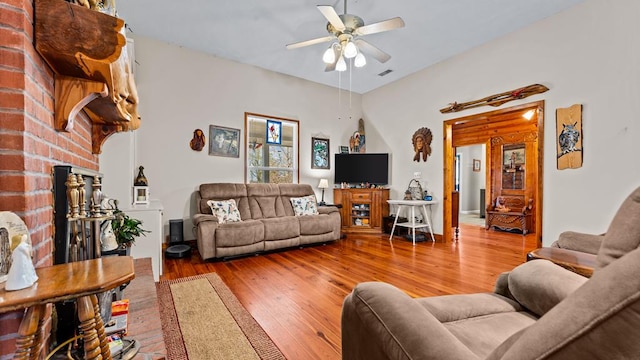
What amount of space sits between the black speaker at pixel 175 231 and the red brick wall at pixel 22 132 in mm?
2928

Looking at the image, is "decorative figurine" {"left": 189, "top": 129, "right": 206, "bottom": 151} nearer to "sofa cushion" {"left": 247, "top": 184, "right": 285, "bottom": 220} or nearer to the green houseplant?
"sofa cushion" {"left": 247, "top": 184, "right": 285, "bottom": 220}

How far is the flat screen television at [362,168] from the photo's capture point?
5398mm

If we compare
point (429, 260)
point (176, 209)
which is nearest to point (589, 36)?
point (429, 260)

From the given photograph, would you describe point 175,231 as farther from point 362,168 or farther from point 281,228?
point 362,168

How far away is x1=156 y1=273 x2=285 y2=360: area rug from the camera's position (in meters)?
1.63

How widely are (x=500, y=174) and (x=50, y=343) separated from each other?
766cm

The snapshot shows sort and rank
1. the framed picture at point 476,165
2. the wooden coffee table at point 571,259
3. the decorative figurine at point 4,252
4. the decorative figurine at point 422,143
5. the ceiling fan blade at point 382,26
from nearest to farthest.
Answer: the decorative figurine at point 4,252 < the wooden coffee table at point 571,259 < the ceiling fan blade at point 382,26 < the decorative figurine at point 422,143 < the framed picture at point 476,165

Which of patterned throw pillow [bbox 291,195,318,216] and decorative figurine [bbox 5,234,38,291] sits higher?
decorative figurine [bbox 5,234,38,291]

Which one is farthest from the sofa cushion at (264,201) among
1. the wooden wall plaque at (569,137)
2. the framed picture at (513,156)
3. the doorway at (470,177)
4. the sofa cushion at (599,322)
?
the doorway at (470,177)

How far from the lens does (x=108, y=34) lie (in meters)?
1.14

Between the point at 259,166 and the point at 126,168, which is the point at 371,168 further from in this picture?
the point at 126,168

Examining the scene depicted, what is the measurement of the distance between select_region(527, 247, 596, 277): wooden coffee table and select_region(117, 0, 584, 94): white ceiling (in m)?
2.72

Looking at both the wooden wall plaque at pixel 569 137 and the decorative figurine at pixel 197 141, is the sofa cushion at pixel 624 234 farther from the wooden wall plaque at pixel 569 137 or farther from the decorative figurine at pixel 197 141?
the decorative figurine at pixel 197 141

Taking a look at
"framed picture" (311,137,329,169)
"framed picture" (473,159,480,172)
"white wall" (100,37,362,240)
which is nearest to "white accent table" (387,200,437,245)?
"framed picture" (311,137,329,169)
